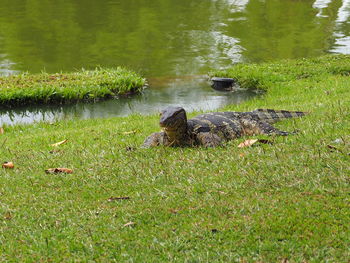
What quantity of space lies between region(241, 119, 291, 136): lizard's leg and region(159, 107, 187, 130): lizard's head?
3.86 ft

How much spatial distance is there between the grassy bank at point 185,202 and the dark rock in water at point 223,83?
24.2 feet

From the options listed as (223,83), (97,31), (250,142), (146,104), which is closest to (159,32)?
(97,31)

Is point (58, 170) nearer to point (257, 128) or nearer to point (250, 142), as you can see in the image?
point (250, 142)

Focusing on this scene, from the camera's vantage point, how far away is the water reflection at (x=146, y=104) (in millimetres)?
13422

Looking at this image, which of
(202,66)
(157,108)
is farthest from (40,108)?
(202,66)

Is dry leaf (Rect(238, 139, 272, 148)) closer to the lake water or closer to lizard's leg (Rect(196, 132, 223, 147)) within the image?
lizard's leg (Rect(196, 132, 223, 147))

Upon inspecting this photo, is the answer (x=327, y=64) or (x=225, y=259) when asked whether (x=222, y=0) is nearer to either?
(x=327, y=64)

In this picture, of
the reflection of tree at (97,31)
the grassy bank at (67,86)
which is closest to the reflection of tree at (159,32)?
the reflection of tree at (97,31)

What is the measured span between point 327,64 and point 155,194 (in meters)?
12.4

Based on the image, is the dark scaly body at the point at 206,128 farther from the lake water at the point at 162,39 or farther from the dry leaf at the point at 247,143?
the lake water at the point at 162,39

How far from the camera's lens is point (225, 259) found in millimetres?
4055

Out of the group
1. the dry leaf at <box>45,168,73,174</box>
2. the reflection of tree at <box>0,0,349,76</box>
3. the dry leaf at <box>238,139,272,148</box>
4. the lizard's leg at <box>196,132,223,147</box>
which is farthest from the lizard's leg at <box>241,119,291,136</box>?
the reflection of tree at <box>0,0,349,76</box>

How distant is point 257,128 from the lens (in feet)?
26.3

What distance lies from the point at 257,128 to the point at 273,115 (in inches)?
32.2
